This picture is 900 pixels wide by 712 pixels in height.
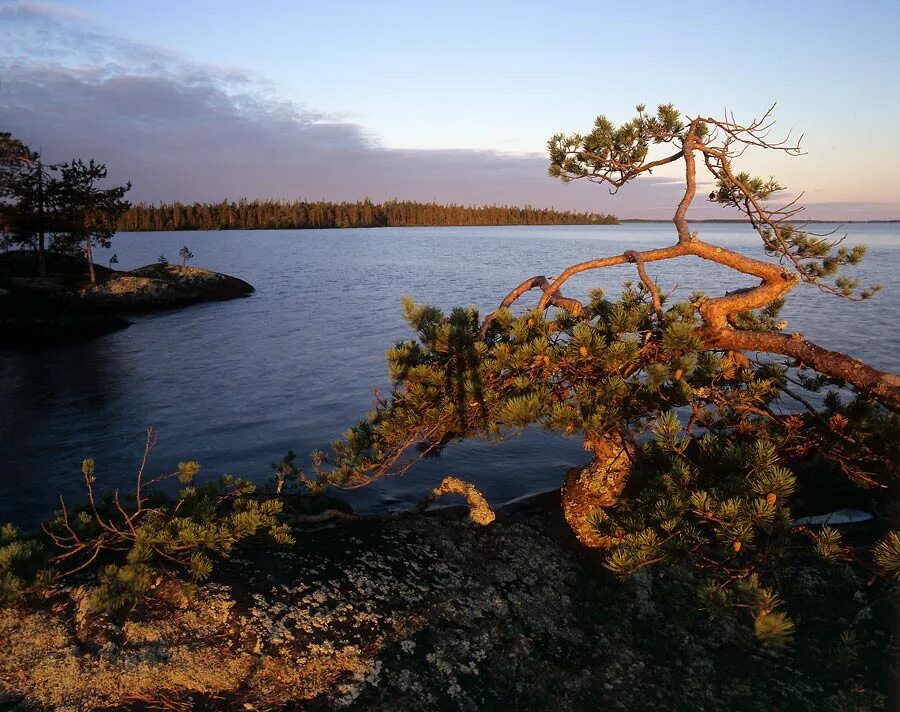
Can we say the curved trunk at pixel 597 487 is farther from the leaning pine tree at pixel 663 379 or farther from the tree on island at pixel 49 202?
the tree on island at pixel 49 202

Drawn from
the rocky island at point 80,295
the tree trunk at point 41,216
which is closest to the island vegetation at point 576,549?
the rocky island at point 80,295

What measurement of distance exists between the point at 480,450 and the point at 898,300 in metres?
25.7

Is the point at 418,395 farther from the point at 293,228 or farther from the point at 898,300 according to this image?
the point at 293,228

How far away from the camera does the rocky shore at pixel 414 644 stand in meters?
4.03

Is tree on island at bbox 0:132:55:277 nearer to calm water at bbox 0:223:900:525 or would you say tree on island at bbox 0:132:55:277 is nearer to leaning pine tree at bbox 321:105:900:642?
calm water at bbox 0:223:900:525

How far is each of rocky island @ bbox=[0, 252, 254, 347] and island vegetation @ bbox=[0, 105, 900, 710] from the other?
21.0m

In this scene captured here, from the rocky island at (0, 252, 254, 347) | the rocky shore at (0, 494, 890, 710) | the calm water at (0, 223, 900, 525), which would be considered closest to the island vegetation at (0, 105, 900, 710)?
the rocky shore at (0, 494, 890, 710)

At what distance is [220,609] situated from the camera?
4.51m

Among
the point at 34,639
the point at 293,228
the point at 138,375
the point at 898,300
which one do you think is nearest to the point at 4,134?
the point at 138,375

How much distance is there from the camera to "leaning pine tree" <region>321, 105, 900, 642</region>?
4.54 metres

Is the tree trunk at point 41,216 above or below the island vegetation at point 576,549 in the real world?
above

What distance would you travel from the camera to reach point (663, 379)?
4445mm

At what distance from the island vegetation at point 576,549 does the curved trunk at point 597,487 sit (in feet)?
0.23

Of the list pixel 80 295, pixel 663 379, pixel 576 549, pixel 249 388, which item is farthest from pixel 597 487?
pixel 80 295
